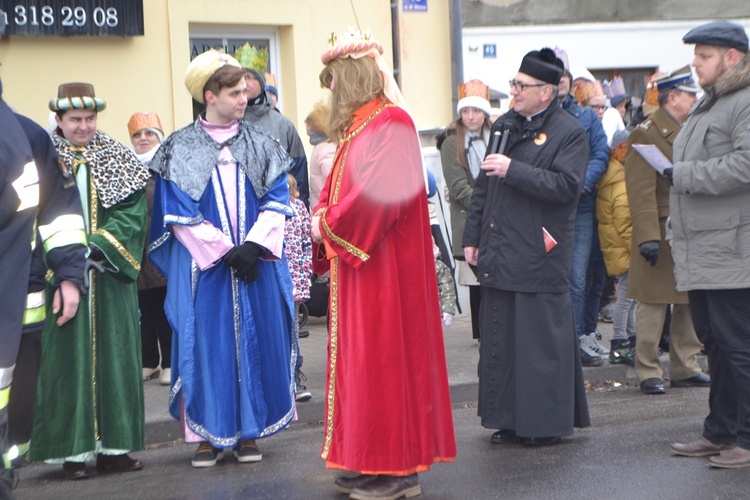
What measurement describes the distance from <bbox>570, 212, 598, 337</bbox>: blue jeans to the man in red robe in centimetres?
371

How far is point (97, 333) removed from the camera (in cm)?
613

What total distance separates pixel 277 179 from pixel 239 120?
1.30 ft

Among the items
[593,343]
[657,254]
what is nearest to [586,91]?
[593,343]

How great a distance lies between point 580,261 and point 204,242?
3835mm

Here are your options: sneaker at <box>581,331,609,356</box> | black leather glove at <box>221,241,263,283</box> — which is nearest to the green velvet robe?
black leather glove at <box>221,241,263,283</box>

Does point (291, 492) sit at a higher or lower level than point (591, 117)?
lower

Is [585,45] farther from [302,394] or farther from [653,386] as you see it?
Answer: [302,394]

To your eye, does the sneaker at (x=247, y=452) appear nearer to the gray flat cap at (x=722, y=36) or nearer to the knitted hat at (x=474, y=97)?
the gray flat cap at (x=722, y=36)

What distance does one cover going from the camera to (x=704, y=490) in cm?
548

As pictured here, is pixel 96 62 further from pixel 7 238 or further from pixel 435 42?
pixel 7 238

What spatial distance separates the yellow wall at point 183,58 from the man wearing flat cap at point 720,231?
643cm

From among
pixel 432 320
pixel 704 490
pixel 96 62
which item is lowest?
pixel 704 490

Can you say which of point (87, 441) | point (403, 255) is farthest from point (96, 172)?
point (403, 255)

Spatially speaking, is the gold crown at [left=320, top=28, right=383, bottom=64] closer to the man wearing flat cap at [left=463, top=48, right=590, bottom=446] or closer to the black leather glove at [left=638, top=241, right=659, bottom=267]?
the man wearing flat cap at [left=463, top=48, right=590, bottom=446]
